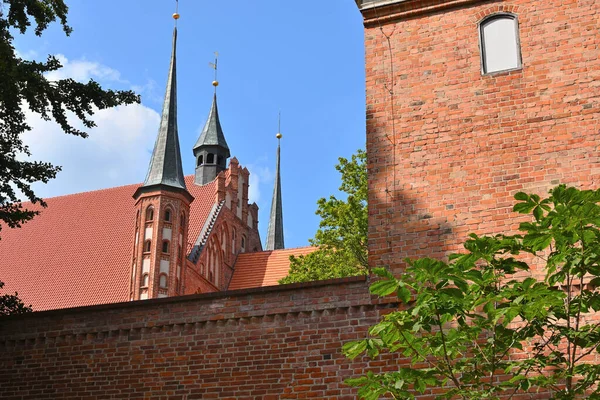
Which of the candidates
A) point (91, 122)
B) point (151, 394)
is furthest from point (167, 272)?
point (151, 394)

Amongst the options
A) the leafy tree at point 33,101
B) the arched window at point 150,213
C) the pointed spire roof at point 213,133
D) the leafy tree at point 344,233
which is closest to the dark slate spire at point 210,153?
the pointed spire roof at point 213,133

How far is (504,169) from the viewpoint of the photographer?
8.84m

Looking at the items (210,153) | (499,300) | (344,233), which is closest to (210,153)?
(210,153)

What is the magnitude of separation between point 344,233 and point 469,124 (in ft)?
47.3

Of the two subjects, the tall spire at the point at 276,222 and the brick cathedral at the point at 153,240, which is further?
the tall spire at the point at 276,222

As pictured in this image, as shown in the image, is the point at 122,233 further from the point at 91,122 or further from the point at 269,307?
the point at 269,307

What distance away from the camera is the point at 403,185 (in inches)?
362

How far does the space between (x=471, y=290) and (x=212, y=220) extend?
28731 mm

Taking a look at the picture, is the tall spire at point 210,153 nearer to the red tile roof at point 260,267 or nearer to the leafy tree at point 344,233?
the red tile roof at point 260,267

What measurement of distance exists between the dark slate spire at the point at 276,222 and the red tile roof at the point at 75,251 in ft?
30.6

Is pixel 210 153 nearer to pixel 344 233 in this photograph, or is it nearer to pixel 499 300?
pixel 344 233

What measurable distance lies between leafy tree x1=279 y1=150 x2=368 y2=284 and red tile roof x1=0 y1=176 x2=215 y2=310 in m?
8.17

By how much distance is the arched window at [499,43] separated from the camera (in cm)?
930

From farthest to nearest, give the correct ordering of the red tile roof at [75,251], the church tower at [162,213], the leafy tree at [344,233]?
1. the red tile roof at [75,251]
2. the church tower at [162,213]
3. the leafy tree at [344,233]
